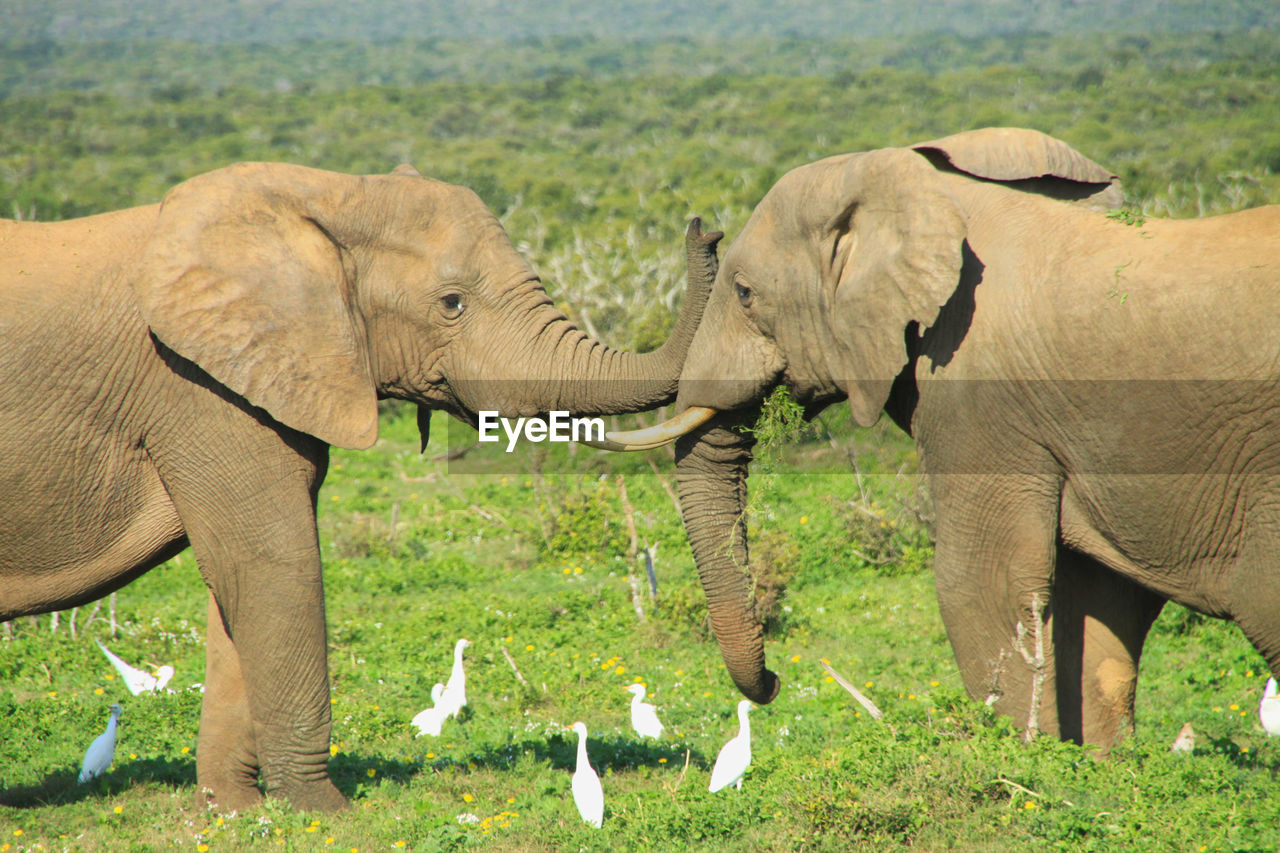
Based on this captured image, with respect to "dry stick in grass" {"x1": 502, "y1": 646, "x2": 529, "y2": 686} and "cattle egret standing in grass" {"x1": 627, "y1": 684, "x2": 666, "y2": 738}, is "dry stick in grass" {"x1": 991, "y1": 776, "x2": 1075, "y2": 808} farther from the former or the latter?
"dry stick in grass" {"x1": 502, "y1": 646, "x2": 529, "y2": 686}

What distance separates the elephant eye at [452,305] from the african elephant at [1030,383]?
987mm

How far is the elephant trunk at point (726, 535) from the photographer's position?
6.32 meters

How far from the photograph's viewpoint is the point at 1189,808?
17.5 feet

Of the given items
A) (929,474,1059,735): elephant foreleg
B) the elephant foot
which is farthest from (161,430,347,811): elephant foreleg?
(929,474,1059,735): elephant foreleg

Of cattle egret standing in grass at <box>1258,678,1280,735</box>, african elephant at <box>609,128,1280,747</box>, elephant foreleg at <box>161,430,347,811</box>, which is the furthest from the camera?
cattle egret standing in grass at <box>1258,678,1280,735</box>

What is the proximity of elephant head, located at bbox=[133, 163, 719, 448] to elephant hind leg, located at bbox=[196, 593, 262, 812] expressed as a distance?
145 cm

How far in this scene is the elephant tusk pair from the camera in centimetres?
615

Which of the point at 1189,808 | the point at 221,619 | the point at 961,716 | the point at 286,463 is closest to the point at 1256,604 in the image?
the point at 1189,808

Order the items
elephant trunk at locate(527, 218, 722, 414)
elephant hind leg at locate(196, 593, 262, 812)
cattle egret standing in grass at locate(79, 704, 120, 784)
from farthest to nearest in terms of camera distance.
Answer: cattle egret standing in grass at locate(79, 704, 120, 784) < elephant hind leg at locate(196, 593, 262, 812) < elephant trunk at locate(527, 218, 722, 414)

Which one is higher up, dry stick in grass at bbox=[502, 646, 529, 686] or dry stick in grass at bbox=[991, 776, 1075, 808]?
dry stick in grass at bbox=[991, 776, 1075, 808]

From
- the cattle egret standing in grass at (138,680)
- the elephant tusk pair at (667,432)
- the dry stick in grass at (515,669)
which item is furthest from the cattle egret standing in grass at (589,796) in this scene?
the cattle egret standing in grass at (138,680)

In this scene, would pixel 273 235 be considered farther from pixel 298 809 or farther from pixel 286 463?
pixel 298 809

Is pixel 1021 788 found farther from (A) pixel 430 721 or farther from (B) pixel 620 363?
(A) pixel 430 721

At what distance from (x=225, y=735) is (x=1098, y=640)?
164 inches
